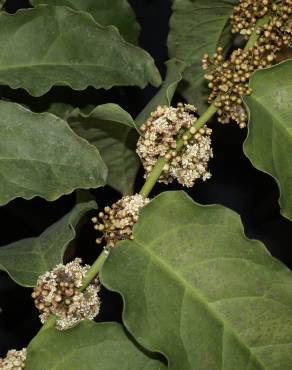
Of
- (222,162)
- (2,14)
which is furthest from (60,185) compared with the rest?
(222,162)

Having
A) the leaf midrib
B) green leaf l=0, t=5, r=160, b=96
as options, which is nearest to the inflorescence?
green leaf l=0, t=5, r=160, b=96

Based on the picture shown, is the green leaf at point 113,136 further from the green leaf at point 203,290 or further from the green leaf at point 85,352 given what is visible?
the green leaf at point 85,352

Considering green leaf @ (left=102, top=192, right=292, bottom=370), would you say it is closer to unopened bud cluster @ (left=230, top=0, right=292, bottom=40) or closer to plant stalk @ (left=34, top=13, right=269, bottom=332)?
plant stalk @ (left=34, top=13, right=269, bottom=332)

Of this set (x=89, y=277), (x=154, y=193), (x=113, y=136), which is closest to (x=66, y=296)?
(x=89, y=277)

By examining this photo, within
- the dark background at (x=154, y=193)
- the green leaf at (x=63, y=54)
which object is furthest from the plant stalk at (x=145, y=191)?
the dark background at (x=154, y=193)

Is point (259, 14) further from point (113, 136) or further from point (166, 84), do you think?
point (113, 136)

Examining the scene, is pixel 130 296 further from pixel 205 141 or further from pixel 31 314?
pixel 31 314

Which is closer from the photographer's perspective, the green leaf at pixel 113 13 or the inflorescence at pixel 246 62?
the inflorescence at pixel 246 62
